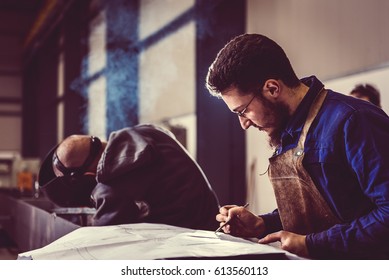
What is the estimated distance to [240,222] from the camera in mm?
914

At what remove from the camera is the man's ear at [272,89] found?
83 cm

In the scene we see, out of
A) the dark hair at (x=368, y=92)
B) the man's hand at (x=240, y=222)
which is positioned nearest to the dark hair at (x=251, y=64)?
the man's hand at (x=240, y=222)

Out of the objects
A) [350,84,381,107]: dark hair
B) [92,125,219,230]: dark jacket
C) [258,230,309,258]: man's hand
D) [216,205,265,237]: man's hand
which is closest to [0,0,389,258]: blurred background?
[350,84,381,107]: dark hair

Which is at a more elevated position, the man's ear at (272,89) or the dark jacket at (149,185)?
the man's ear at (272,89)

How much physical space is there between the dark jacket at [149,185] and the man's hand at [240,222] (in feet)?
0.87

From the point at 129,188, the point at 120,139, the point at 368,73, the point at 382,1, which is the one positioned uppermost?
the point at 382,1

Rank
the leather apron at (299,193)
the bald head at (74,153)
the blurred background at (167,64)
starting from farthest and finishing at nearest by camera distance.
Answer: the blurred background at (167,64), the bald head at (74,153), the leather apron at (299,193)

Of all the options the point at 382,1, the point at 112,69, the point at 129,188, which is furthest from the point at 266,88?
the point at 112,69

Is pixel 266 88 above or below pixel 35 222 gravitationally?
above

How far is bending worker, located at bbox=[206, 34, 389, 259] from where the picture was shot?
2.30 feet

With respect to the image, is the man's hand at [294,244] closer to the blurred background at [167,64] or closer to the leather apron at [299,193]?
the leather apron at [299,193]

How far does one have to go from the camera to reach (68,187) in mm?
1315
